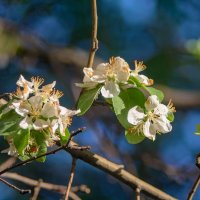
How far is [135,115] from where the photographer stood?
3.58 ft

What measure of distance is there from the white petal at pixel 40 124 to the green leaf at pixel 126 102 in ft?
0.38

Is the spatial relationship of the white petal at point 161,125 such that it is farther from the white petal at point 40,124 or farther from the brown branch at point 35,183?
the brown branch at point 35,183

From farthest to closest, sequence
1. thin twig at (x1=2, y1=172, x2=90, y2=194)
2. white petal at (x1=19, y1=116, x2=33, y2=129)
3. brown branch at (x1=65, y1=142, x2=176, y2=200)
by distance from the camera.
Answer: thin twig at (x1=2, y1=172, x2=90, y2=194) → brown branch at (x1=65, y1=142, x2=176, y2=200) → white petal at (x1=19, y1=116, x2=33, y2=129)

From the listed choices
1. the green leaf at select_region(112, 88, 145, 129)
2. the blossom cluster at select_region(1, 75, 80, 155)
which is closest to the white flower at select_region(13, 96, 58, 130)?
the blossom cluster at select_region(1, 75, 80, 155)

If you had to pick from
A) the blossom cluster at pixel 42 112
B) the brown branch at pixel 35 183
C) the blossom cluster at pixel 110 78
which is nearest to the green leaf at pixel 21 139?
the blossom cluster at pixel 42 112

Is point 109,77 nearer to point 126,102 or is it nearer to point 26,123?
point 126,102

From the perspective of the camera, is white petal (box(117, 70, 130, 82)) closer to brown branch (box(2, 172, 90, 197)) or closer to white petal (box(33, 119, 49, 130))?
white petal (box(33, 119, 49, 130))

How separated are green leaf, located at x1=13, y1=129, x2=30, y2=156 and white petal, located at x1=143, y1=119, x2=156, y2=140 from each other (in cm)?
19

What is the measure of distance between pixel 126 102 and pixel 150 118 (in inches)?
1.8

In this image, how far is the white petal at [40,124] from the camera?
1025 mm

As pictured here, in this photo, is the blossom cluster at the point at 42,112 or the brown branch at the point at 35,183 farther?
the brown branch at the point at 35,183

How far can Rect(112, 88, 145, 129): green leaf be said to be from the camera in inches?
42.9

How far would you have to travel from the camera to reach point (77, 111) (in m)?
1.07

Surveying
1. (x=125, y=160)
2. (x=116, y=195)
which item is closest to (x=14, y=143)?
(x=125, y=160)
